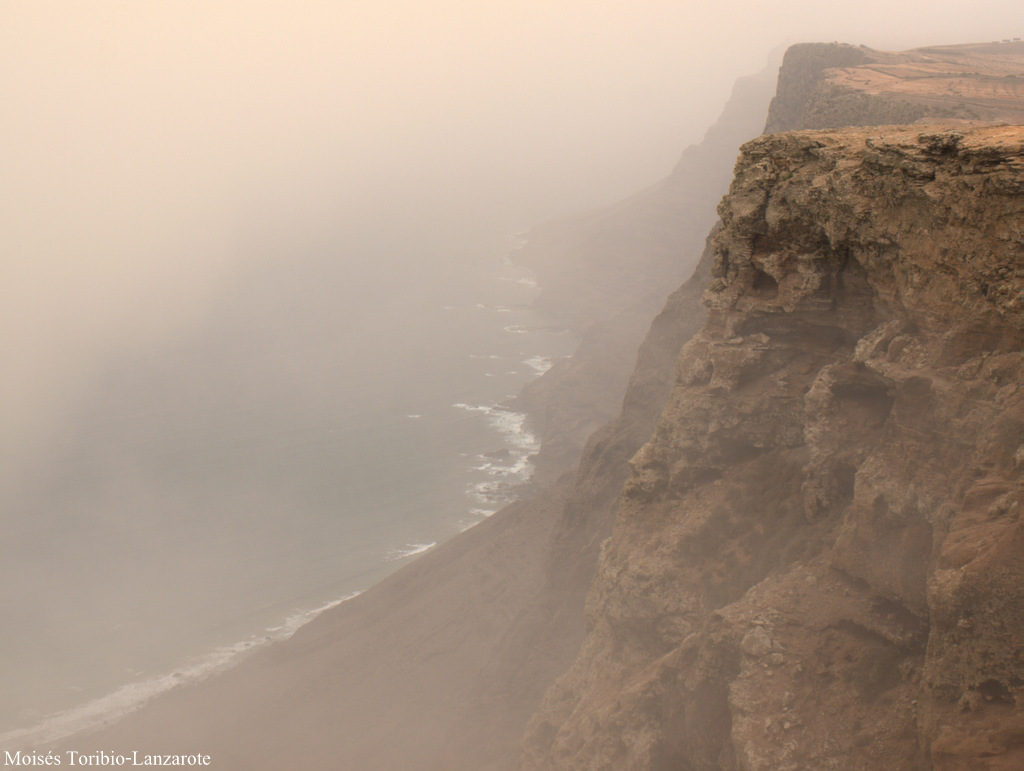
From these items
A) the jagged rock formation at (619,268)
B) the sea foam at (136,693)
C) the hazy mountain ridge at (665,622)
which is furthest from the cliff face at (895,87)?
the sea foam at (136,693)

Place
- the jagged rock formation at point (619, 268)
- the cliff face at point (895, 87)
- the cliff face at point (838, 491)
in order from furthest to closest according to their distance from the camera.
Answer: the jagged rock formation at point (619, 268) → the cliff face at point (895, 87) → the cliff face at point (838, 491)

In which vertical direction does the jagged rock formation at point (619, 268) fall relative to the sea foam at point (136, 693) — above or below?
above

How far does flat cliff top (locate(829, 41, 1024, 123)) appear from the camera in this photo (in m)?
31.2

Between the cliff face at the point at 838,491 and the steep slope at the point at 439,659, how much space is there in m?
15.7

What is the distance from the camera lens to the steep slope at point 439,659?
38.4 meters

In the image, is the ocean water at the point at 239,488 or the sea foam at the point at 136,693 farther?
the ocean water at the point at 239,488

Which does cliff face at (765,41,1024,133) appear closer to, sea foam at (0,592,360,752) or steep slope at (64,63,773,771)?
steep slope at (64,63,773,771)

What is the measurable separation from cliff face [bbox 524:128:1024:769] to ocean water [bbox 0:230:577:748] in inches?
1835

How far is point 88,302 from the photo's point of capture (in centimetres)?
17312

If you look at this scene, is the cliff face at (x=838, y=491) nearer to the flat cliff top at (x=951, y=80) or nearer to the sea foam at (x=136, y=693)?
the flat cliff top at (x=951, y=80)

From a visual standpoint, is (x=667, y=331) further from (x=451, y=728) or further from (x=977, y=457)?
(x=977, y=457)

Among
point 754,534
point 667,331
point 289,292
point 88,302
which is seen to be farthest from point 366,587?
point 88,302

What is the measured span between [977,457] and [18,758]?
60.0m

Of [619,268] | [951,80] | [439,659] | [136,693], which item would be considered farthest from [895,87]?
[619,268]
